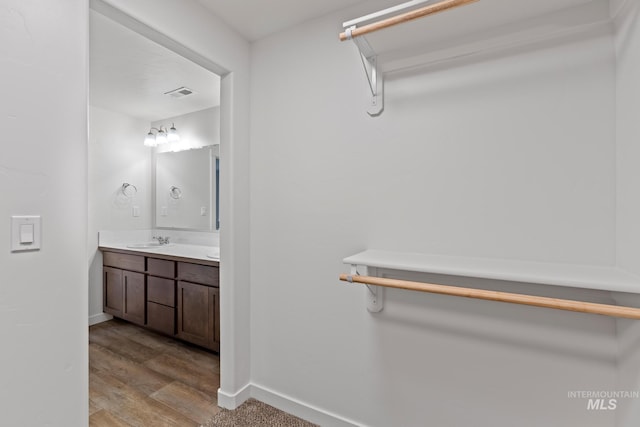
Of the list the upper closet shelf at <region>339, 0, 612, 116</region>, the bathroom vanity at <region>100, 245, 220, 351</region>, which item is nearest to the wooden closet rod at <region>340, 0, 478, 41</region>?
the upper closet shelf at <region>339, 0, 612, 116</region>

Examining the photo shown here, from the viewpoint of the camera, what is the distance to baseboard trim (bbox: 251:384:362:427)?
5.37 ft

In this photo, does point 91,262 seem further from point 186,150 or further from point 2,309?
point 2,309

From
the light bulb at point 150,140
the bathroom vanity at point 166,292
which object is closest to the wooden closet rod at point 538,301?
the bathroom vanity at point 166,292

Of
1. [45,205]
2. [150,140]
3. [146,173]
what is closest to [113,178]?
[146,173]

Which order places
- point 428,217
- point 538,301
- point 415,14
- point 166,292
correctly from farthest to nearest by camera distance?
1. point 166,292
2. point 428,217
3. point 415,14
4. point 538,301

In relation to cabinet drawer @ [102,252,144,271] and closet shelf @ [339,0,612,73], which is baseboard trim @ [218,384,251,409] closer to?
cabinet drawer @ [102,252,144,271]

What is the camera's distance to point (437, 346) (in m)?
1.40

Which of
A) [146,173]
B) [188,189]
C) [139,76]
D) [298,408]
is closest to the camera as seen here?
[298,408]

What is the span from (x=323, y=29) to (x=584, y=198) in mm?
1457

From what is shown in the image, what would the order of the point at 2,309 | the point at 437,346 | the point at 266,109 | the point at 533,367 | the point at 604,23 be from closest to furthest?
the point at 2,309 → the point at 604,23 → the point at 533,367 → the point at 437,346 → the point at 266,109

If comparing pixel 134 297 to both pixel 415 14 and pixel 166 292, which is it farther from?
pixel 415 14

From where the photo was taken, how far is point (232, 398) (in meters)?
1.82

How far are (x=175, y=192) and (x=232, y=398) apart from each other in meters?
2.32

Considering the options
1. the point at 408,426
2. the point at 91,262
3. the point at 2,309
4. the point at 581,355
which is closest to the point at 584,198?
the point at 581,355
